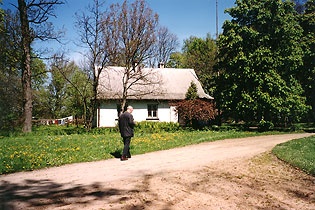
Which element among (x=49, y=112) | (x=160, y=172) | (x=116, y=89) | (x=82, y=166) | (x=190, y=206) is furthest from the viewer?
(x=49, y=112)

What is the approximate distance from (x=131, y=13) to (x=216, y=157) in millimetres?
18050

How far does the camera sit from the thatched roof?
3032 centimetres

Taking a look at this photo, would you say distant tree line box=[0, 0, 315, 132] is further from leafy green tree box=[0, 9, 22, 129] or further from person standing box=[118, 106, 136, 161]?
person standing box=[118, 106, 136, 161]

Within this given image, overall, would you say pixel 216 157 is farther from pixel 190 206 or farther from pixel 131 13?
pixel 131 13

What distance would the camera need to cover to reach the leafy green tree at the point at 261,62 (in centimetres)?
2106

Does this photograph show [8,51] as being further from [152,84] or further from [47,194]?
[47,194]

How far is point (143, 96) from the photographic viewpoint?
101 feet

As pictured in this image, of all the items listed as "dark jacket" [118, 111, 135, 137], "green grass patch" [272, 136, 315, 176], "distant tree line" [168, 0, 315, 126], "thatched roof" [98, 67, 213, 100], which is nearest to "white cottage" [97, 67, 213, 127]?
"thatched roof" [98, 67, 213, 100]

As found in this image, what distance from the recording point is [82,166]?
29.6ft

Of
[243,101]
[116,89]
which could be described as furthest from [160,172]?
[116,89]

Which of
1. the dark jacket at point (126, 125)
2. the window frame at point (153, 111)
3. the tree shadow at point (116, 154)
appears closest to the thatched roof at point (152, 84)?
the window frame at point (153, 111)

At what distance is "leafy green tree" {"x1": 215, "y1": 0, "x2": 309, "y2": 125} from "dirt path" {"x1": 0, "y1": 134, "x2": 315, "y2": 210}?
41.6 ft

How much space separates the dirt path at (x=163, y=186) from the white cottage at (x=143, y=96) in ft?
66.6

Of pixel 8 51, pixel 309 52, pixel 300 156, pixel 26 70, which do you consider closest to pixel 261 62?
pixel 309 52
